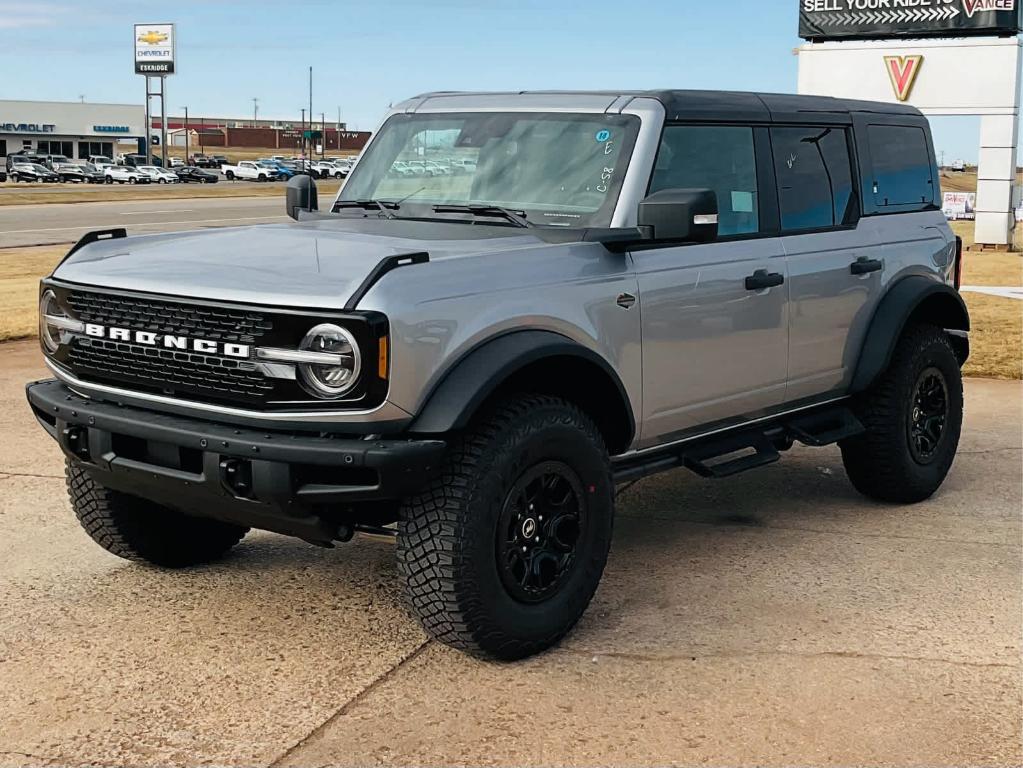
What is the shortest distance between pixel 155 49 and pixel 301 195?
107 m

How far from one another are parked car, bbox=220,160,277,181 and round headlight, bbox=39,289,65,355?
82.2 m

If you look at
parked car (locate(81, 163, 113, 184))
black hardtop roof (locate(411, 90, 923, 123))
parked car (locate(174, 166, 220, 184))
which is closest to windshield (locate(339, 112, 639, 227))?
black hardtop roof (locate(411, 90, 923, 123))

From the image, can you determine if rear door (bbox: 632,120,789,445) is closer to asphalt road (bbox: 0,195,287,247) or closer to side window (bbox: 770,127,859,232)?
side window (bbox: 770,127,859,232)

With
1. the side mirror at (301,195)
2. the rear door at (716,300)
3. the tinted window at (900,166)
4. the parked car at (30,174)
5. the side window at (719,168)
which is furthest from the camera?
the parked car at (30,174)

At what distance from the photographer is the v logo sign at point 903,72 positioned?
26.9m

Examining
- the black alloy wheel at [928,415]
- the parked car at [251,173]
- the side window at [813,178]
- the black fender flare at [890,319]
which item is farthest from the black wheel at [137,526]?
the parked car at [251,173]

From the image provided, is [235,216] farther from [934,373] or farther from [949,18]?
[934,373]

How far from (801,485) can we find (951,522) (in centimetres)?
96

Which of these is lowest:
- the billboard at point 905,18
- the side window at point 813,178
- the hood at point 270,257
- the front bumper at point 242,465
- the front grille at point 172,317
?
the front bumper at point 242,465

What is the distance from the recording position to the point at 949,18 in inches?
1057

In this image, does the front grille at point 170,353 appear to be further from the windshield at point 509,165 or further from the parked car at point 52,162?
the parked car at point 52,162

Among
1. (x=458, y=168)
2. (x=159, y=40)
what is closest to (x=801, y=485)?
(x=458, y=168)

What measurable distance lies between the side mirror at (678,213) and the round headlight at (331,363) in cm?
135

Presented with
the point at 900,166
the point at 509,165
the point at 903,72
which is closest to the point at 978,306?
the point at 900,166
